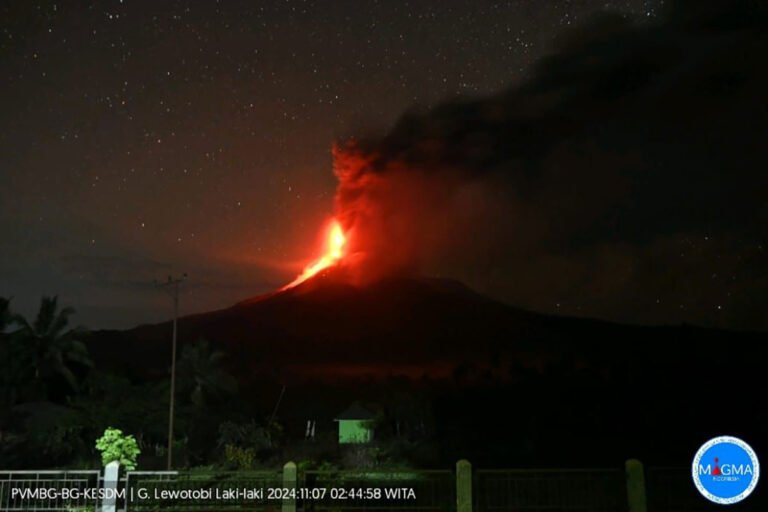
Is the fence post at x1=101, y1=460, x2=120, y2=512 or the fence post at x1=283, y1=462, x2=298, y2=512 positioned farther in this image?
the fence post at x1=283, y1=462, x2=298, y2=512

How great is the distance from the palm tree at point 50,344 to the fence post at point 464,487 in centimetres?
3265

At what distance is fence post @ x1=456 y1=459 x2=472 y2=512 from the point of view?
13.3 meters

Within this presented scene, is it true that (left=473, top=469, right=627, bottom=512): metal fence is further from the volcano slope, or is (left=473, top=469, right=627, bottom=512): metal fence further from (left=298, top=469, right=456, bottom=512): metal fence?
the volcano slope

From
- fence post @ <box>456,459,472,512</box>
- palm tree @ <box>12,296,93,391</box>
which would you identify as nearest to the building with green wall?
palm tree @ <box>12,296,93,391</box>

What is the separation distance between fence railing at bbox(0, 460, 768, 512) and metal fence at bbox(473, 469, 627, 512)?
0.05 ft

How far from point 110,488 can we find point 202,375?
2672 cm

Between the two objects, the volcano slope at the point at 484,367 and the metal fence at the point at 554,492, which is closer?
the metal fence at the point at 554,492

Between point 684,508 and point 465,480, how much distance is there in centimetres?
356

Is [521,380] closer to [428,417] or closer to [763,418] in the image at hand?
[428,417]

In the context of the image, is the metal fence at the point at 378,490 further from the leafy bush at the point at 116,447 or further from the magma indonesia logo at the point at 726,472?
the leafy bush at the point at 116,447

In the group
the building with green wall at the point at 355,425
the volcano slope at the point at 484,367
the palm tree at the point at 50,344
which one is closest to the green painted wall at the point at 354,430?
the building with green wall at the point at 355,425

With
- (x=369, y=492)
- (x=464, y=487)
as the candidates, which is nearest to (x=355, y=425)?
(x=369, y=492)

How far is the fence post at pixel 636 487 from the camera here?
13.3 m

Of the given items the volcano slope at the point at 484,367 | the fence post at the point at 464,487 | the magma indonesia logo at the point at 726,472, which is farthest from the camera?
the volcano slope at the point at 484,367
